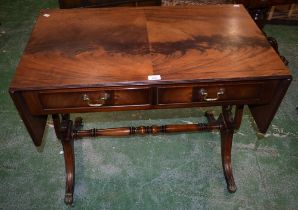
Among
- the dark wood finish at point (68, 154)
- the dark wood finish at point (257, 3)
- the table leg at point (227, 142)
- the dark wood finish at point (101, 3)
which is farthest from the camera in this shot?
the dark wood finish at point (101, 3)

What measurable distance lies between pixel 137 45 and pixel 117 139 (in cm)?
99

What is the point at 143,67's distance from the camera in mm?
1302

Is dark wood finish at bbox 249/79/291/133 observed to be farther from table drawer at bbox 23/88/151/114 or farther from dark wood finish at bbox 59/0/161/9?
dark wood finish at bbox 59/0/161/9

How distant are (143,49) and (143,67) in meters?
0.16

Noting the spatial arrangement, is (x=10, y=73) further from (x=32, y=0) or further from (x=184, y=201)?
(x=184, y=201)

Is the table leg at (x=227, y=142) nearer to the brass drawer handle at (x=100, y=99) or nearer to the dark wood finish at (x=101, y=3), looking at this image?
the brass drawer handle at (x=100, y=99)

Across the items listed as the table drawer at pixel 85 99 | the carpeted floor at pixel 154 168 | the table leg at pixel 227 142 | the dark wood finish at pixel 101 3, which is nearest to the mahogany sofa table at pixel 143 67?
the table drawer at pixel 85 99

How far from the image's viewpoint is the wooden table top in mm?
1251

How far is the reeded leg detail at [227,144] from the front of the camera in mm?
1815

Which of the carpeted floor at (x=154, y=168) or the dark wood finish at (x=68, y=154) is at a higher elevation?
the dark wood finish at (x=68, y=154)

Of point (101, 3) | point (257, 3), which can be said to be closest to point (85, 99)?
point (257, 3)

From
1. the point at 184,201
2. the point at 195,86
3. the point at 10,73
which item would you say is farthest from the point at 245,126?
the point at 10,73

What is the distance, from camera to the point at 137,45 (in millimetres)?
1454

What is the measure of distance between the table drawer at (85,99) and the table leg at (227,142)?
72 centimetres
